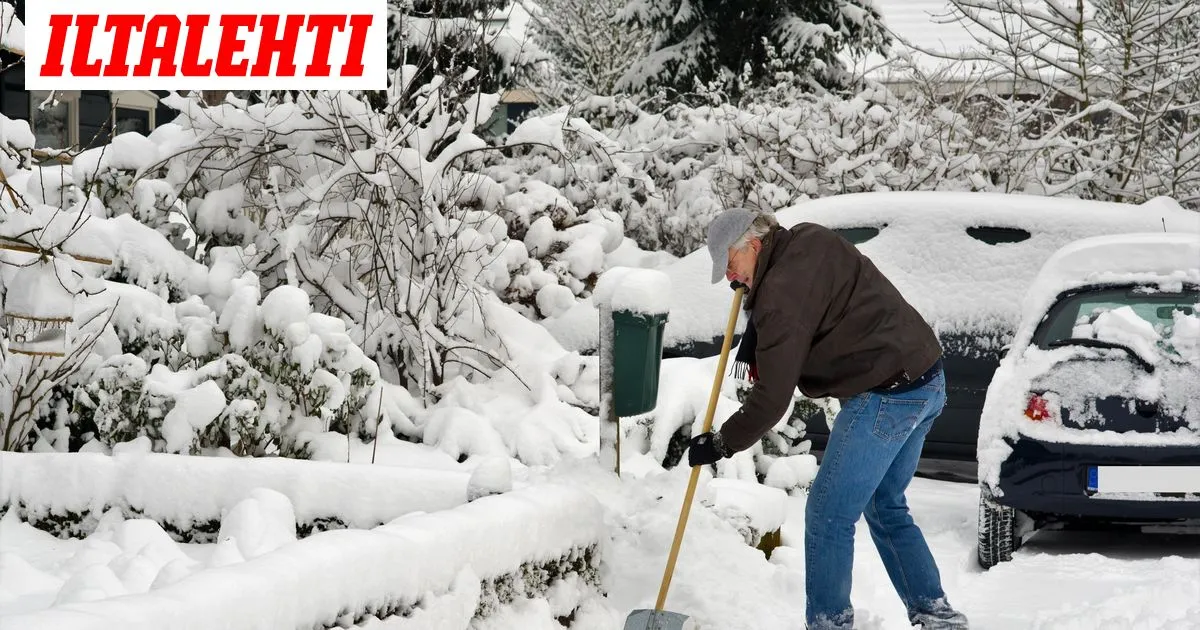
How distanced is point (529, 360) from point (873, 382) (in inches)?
156

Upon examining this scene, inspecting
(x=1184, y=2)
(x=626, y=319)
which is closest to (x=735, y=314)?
(x=626, y=319)

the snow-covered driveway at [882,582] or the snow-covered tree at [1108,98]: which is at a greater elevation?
the snow-covered tree at [1108,98]

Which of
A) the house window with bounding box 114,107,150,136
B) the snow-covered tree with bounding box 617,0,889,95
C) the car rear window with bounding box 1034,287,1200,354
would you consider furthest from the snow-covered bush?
the house window with bounding box 114,107,150,136

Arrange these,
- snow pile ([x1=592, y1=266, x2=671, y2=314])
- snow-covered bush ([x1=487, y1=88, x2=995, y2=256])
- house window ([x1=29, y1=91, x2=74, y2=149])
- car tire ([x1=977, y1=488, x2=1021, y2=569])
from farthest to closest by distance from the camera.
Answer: house window ([x1=29, y1=91, x2=74, y2=149]), snow-covered bush ([x1=487, y1=88, x2=995, y2=256]), car tire ([x1=977, y1=488, x2=1021, y2=569]), snow pile ([x1=592, y1=266, x2=671, y2=314])

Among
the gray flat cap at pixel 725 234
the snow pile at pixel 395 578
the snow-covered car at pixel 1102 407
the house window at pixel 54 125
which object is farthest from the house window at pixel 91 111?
the gray flat cap at pixel 725 234

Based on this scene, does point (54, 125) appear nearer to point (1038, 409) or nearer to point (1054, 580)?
point (1038, 409)

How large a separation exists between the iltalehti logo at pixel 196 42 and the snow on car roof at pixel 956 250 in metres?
2.64

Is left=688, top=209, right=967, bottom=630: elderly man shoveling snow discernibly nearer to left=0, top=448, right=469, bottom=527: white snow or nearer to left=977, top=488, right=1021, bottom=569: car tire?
left=0, top=448, right=469, bottom=527: white snow

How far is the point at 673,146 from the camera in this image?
41.8 feet

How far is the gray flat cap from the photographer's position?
4.23 meters

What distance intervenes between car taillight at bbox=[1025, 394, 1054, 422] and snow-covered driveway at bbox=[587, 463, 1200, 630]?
0.70 m

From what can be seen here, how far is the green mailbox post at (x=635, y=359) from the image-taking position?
16.8 ft

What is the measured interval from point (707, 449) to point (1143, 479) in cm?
248

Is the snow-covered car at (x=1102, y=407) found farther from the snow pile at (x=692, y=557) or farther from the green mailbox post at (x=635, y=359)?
the green mailbox post at (x=635, y=359)
